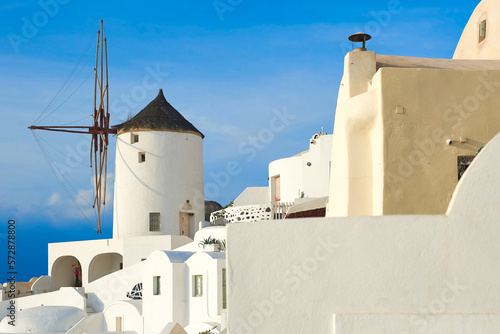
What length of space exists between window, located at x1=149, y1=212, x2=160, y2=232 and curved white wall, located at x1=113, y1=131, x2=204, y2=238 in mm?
147

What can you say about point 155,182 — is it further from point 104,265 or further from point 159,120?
point 104,265

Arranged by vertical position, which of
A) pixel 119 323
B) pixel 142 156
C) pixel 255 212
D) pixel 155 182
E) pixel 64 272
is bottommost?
pixel 119 323


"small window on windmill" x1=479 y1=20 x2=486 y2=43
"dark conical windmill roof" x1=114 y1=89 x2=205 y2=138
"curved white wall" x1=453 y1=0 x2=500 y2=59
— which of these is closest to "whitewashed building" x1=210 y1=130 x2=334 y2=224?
"dark conical windmill roof" x1=114 y1=89 x2=205 y2=138

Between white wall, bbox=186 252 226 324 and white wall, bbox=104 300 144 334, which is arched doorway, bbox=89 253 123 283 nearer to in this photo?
white wall, bbox=104 300 144 334

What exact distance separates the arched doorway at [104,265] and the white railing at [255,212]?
5279 millimetres

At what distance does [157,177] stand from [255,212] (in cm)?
463

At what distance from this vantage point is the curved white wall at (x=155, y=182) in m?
25.9

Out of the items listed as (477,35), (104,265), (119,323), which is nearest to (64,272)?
(104,265)

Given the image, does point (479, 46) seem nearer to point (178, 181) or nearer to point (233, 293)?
point (233, 293)

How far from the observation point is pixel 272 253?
6.88 m

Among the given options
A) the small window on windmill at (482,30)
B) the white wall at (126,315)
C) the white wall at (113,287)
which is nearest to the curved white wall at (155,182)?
the white wall at (113,287)

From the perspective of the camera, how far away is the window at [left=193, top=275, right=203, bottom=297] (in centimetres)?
1716

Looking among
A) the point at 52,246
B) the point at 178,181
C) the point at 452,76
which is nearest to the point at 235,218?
the point at 178,181

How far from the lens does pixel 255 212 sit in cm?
2402
